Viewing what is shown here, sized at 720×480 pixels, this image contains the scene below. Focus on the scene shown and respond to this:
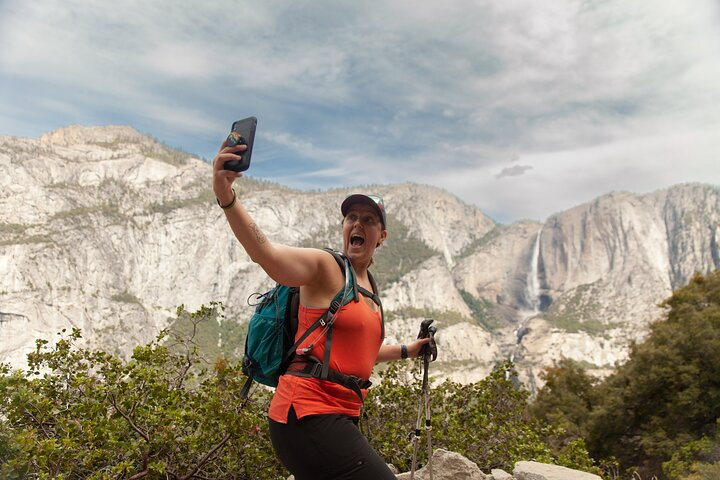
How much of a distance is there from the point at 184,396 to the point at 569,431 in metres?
23.8

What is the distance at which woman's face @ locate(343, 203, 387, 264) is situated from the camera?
3.07 metres

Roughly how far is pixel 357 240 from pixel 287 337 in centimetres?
78

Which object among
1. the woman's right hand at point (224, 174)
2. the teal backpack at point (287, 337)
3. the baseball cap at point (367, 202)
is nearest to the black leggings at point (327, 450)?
the teal backpack at point (287, 337)

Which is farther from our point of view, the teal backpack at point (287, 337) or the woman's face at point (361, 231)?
the woman's face at point (361, 231)

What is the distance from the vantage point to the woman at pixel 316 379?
7.59 ft

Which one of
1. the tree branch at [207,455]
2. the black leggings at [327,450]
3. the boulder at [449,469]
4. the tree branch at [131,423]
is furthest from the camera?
the boulder at [449,469]

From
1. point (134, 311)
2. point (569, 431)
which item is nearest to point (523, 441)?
point (569, 431)

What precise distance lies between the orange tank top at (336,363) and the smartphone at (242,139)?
91cm

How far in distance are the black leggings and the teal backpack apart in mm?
238

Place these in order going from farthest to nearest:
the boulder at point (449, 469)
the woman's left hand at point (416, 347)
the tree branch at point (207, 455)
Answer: the boulder at point (449, 469) < the tree branch at point (207, 455) < the woman's left hand at point (416, 347)

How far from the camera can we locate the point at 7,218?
193 meters

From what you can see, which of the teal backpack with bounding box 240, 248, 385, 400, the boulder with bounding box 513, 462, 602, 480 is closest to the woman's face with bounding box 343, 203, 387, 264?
the teal backpack with bounding box 240, 248, 385, 400

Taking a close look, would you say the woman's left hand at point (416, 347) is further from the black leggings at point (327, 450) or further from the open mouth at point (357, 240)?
the black leggings at point (327, 450)

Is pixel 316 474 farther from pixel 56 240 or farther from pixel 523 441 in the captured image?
pixel 56 240
